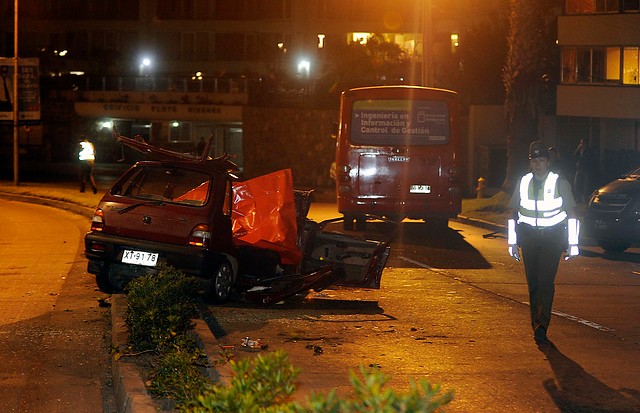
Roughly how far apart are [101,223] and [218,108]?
1604 inches

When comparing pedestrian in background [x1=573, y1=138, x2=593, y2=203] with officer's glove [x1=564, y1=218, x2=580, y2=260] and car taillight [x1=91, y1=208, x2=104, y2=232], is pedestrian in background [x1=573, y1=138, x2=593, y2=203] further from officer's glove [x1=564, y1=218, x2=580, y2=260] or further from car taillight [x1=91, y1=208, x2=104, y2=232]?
officer's glove [x1=564, y1=218, x2=580, y2=260]

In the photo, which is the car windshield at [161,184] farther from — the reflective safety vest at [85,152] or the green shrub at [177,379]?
the reflective safety vest at [85,152]

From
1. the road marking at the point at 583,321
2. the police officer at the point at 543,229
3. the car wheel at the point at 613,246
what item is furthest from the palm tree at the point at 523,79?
the police officer at the point at 543,229

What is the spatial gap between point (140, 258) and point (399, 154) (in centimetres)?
939

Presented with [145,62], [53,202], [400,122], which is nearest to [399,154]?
[400,122]

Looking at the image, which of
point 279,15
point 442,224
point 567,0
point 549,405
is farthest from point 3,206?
point 279,15

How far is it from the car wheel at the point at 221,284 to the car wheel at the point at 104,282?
3.94 feet

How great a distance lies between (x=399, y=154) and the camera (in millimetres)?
20328

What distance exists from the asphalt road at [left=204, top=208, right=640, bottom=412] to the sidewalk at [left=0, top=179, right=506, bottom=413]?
2.30 feet

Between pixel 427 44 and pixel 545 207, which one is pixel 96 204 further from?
pixel 545 207

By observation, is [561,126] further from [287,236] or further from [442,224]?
[287,236]

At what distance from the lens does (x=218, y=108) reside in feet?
172

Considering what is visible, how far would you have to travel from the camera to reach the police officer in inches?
390

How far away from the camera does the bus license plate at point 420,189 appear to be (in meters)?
20.3
